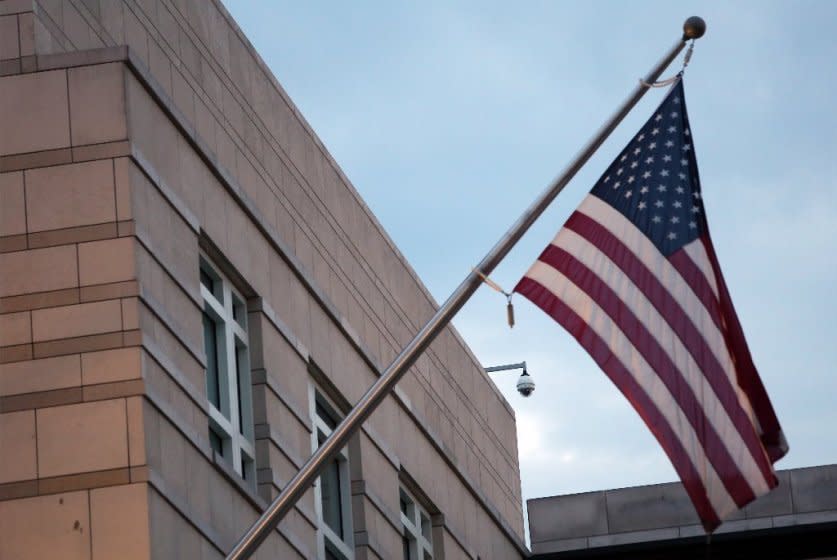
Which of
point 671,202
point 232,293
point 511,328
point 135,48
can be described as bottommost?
point 511,328

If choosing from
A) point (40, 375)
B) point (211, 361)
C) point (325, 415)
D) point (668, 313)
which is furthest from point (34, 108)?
point (325, 415)

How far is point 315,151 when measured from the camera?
969 inches

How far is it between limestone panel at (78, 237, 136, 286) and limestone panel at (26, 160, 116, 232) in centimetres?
22

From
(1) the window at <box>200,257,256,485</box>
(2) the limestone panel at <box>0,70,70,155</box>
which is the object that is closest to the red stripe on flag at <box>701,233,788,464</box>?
(1) the window at <box>200,257,256,485</box>

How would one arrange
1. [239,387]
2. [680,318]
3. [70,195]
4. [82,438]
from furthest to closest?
1. [239,387]
2. [70,195]
3. [82,438]
4. [680,318]

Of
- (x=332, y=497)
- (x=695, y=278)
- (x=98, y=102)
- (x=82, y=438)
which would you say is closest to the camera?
(x=695, y=278)

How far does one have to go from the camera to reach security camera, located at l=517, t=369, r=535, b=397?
3730cm

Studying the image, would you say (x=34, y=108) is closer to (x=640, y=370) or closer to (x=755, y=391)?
(x=640, y=370)

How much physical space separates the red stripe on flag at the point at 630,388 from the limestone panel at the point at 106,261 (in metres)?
3.70

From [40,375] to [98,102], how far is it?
8.36ft

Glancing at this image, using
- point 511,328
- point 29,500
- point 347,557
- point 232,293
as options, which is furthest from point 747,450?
point 347,557

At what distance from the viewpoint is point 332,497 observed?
2403cm

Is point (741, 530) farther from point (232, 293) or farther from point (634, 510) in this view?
point (232, 293)

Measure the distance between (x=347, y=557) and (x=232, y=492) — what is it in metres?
4.55
